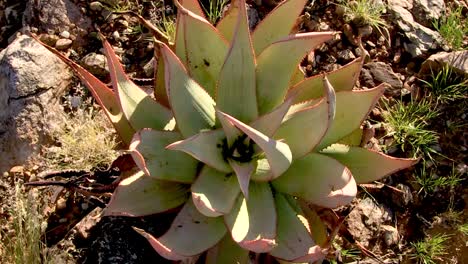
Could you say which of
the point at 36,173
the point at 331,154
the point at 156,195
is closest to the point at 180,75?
the point at 156,195

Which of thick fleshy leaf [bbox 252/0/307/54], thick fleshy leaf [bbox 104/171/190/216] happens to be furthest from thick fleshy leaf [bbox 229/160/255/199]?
thick fleshy leaf [bbox 252/0/307/54]

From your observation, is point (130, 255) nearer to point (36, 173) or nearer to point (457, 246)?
point (36, 173)

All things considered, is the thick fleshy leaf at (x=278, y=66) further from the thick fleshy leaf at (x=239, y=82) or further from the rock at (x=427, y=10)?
the rock at (x=427, y=10)

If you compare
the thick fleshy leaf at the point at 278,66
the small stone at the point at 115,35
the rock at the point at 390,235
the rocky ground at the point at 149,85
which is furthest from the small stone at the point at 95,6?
the rock at the point at 390,235

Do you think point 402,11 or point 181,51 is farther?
point 402,11

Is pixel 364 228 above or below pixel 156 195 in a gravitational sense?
below

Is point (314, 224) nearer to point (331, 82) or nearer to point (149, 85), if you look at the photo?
point (331, 82)

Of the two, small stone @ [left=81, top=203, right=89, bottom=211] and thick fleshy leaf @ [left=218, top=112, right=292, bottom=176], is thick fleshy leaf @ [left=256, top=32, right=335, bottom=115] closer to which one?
thick fleshy leaf @ [left=218, top=112, right=292, bottom=176]

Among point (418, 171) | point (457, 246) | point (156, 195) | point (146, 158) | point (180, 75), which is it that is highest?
point (180, 75)
